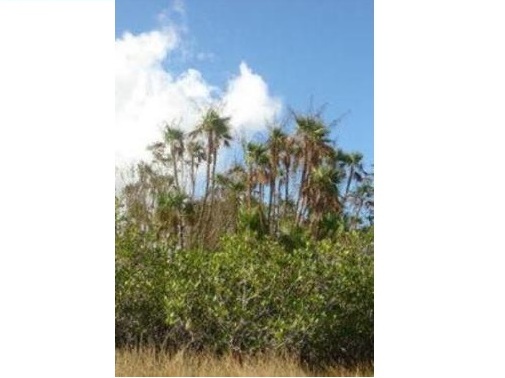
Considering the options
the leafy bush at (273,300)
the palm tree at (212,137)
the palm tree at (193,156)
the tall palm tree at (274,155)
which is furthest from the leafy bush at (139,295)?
the palm tree at (193,156)

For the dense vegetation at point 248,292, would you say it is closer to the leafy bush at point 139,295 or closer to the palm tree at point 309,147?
the leafy bush at point 139,295

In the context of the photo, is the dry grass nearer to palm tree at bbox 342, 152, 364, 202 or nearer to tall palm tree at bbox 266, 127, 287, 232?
tall palm tree at bbox 266, 127, 287, 232

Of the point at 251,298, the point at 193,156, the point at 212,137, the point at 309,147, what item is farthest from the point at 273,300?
the point at 309,147

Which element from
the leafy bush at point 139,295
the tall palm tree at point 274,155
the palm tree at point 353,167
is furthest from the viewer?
the palm tree at point 353,167

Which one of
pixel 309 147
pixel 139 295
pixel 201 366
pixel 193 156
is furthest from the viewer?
pixel 309 147

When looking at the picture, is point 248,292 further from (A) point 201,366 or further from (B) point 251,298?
(A) point 201,366

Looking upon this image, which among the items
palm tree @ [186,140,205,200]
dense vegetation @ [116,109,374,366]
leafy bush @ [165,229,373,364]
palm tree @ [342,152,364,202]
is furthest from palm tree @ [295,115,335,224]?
leafy bush @ [165,229,373,364]

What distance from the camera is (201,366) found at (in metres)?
5.85

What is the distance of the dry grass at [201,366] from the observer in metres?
5.76

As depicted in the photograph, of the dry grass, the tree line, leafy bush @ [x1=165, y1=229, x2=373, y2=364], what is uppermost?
the tree line

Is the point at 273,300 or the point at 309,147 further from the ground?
the point at 309,147

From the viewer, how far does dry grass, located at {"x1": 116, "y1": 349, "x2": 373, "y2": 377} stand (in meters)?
5.76
